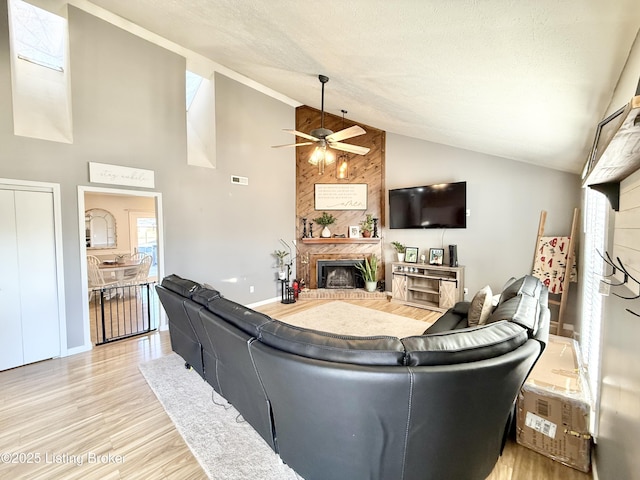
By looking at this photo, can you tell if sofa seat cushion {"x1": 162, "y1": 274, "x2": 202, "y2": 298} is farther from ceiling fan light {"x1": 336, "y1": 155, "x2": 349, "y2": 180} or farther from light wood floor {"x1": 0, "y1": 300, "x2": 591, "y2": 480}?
ceiling fan light {"x1": 336, "y1": 155, "x2": 349, "y2": 180}

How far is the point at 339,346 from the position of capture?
1309 millimetres

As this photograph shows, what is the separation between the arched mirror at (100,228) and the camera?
6.93 metres

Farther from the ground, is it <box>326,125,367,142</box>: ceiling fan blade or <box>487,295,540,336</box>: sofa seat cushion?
<box>326,125,367,142</box>: ceiling fan blade

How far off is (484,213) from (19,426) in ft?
19.8

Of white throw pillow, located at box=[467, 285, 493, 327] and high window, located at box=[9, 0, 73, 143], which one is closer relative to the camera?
white throw pillow, located at box=[467, 285, 493, 327]

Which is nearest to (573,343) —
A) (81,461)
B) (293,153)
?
(81,461)

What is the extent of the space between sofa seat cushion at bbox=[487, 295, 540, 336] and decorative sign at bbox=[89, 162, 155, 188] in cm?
435

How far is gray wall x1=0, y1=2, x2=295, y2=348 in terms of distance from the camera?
10.6 feet

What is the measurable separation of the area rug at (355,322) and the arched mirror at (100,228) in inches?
228

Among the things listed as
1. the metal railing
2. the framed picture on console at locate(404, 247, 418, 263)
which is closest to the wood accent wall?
the framed picture on console at locate(404, 247, 418, 263)

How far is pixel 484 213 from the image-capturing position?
468cm

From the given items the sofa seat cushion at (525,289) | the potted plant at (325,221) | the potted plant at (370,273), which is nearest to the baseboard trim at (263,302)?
the potted plant at (325,221)

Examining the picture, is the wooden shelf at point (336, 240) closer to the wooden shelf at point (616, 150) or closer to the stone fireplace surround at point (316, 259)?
the stone fireplace surround at point (316, 259)

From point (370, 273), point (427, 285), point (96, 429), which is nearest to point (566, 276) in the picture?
point (427, 285)
